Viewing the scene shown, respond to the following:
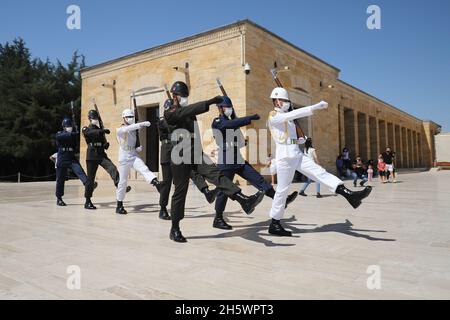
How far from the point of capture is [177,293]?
7.74 ft

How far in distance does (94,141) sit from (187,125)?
358cm

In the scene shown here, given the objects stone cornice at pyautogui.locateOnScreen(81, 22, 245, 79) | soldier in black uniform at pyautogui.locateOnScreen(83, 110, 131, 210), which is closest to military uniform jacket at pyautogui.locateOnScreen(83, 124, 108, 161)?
soldier in black uniform at pyautogui.locateOnScreen(83, 110, 131, 210)

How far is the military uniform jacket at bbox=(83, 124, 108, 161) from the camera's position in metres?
6.90

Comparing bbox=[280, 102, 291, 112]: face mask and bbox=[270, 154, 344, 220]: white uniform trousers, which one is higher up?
bbox=[280, 102, 291, 112]: face mask

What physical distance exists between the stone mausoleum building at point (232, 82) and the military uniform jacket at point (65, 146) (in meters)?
7.29

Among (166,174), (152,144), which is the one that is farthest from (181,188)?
(152,144)

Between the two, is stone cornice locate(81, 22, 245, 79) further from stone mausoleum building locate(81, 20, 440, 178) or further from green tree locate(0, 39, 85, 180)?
green tree locate(0, 39, 85, 180)

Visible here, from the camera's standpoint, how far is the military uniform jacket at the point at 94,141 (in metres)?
6.90

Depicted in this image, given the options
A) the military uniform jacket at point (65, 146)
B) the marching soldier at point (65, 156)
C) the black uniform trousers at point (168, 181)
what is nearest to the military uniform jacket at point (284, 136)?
the black uniform trousers at point (168, 181)

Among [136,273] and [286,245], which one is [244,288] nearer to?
[136,273]

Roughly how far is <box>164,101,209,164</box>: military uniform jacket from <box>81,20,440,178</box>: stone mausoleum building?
33.1 feet

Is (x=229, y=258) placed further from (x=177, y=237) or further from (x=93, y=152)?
(x=93, y=152)

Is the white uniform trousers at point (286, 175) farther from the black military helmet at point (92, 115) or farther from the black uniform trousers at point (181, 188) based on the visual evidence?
the black military helmet at point (92, 115)
